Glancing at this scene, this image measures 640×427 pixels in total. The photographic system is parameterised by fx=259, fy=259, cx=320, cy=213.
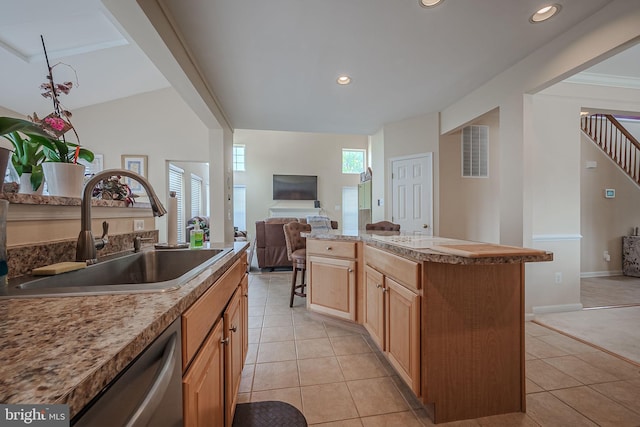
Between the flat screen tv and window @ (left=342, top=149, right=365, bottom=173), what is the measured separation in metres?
1.16

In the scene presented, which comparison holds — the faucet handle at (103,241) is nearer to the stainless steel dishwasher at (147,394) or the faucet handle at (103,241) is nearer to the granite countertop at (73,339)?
the granite countertop at (73,339)

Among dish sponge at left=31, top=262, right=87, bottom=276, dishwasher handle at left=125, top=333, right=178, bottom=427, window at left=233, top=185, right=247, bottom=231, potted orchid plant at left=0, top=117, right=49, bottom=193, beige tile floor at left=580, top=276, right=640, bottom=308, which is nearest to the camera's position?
dishwasher handle at left=125, top=333, right=178, bottom=427

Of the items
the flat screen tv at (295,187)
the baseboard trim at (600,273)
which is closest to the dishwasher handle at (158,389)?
the baseboard trim at (600,273)

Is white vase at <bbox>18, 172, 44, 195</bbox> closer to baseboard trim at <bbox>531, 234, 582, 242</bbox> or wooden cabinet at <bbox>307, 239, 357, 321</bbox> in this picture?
wooden cabinet at <bbox>307, 239, 357, 321</bbox>

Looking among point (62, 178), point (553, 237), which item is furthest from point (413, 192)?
point (62, 178)

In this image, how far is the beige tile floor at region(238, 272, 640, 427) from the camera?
1374 mm

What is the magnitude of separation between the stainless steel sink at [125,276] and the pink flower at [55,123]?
2.17 ft

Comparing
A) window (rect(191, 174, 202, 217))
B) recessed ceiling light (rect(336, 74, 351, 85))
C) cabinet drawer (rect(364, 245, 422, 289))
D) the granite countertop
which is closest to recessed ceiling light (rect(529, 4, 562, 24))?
recessed ceiling light (rect(336, 74, 351, 85))

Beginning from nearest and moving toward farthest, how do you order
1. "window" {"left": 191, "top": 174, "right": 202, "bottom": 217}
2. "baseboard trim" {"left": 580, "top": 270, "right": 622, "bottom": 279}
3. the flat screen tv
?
"baseboard trim" {"left": 580, "top": 270, "right": 622, "bottom": 279}, "window" {"left": 191, "top": 174, "right": 202, "bottom": 217}, the flat screen tv

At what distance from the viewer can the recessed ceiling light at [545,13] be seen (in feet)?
6.20

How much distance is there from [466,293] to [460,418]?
0.65 meters

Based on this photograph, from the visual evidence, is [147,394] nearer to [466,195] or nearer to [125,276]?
[125,276]

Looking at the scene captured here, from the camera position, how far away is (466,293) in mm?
1341

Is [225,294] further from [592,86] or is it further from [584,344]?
[592,86]
